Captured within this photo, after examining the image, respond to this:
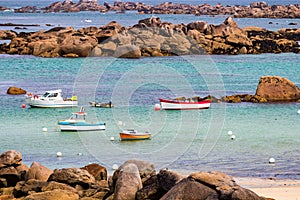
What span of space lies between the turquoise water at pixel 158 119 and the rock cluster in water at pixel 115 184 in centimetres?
521

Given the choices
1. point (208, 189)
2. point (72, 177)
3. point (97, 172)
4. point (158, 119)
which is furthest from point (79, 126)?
point (208, 189)

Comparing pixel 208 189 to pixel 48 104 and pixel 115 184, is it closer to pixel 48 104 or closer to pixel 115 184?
pixel 115 184

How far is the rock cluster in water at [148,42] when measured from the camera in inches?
2697

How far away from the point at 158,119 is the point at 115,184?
1879 cm

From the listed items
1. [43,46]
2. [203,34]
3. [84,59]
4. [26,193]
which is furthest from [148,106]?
[203,34]

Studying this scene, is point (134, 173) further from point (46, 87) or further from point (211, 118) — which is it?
point (46, 87)

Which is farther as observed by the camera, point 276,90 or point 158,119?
point 276,90

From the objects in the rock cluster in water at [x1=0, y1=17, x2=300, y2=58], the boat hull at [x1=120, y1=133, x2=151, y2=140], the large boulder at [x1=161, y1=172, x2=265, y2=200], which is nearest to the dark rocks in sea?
the boat hull at [x1=120, y1=133, x2=151, y2=140]

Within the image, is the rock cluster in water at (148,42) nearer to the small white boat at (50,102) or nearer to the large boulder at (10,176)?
the small white boat at (50,102)

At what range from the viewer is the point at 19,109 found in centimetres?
4047

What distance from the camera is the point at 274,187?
74.6 feet

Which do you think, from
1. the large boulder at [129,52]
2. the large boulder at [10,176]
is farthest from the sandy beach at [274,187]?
the large boulder at [129,52]

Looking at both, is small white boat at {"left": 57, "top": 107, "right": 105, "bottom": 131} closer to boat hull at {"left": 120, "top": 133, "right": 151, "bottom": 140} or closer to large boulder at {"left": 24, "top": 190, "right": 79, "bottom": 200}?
boat hull at {"left": 120, "top": 133, "right": 151, "bottom": 140}

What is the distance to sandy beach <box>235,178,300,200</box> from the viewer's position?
21228mm
